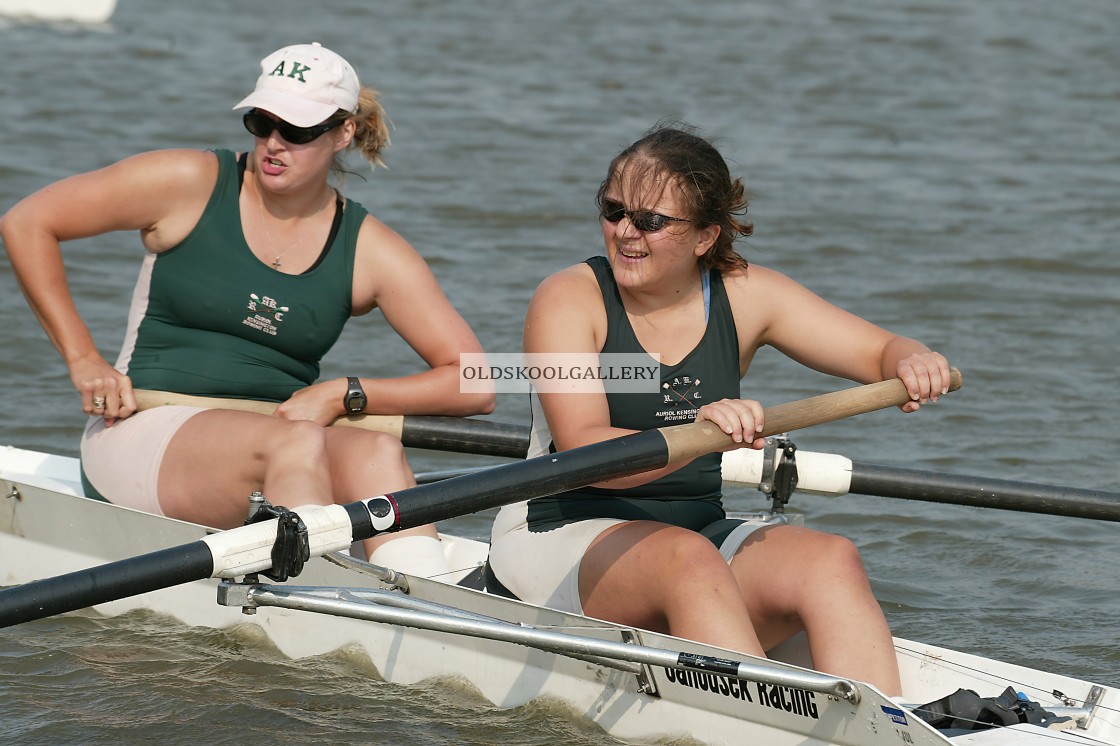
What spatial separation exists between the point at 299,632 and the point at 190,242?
1.20 meters

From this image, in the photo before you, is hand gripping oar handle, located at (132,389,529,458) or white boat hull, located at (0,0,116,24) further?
white boat hull, located at (0,0,116,24)

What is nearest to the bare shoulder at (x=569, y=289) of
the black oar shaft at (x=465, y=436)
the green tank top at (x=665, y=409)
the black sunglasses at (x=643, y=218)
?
the green tank top at (x=665, y=409)

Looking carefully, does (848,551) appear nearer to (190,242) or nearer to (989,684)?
(989,684)

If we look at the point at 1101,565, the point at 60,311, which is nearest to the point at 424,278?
the point at 60,311

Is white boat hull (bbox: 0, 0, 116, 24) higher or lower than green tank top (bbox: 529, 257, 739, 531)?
higher

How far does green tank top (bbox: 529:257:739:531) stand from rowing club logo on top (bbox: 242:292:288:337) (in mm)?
958

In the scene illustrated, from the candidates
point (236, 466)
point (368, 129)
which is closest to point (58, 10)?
point (368, 129)

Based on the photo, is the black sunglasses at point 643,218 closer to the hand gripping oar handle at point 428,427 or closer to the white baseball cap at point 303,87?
the white baseball cap at point 303,87

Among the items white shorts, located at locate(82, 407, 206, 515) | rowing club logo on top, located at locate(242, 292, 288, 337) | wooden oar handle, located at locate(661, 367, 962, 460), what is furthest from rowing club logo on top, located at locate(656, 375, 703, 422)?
white shorts, located at locate(82, 407, 206, 515)

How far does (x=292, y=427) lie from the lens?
4.34 m

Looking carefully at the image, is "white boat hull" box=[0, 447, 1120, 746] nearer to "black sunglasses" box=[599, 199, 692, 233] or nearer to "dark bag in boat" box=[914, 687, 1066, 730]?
"dark bag in boat" box=[914, 687, 1066, 730]

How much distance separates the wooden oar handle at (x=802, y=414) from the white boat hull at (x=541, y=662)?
18.2 inches

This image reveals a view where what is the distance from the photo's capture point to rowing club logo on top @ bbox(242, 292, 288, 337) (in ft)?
15.0

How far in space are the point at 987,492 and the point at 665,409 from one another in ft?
4.74
